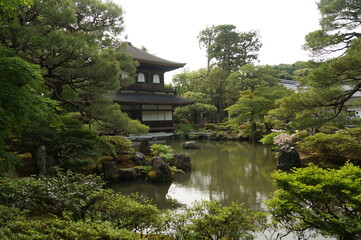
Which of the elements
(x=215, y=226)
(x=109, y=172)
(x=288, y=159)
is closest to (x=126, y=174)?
(x=109, y=172)

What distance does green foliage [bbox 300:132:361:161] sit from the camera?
8.43 metres

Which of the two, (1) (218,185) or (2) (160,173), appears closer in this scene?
(1) (218,185)

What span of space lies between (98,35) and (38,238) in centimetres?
967

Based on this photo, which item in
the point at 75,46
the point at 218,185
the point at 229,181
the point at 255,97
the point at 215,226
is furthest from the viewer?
the point at 255,97

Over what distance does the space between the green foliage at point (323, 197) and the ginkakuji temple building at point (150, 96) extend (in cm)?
1666

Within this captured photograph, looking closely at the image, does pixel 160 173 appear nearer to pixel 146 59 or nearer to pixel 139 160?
pixel 139 160

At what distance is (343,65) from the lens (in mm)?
7449

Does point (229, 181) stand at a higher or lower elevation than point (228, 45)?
lower

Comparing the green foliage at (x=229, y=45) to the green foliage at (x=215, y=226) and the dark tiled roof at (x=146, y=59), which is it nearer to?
Answer: the dark tiled roof at (x=146, y=59)

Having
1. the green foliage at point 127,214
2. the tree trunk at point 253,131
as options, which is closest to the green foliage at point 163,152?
the green foliage at point 127,214

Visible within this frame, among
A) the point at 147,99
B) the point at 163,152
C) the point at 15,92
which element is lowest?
the point at 163,152

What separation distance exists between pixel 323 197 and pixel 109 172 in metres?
6.82

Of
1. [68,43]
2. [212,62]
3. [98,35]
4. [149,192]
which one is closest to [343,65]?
[149,192]

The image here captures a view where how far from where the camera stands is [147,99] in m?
20.3
